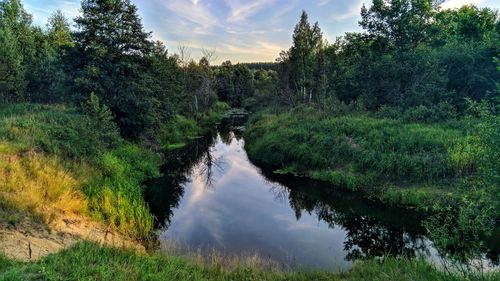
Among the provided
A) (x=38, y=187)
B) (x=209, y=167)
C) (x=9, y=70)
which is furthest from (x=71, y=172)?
(x=9, y=70)

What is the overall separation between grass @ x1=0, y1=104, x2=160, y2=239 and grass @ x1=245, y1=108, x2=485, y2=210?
1091 cm

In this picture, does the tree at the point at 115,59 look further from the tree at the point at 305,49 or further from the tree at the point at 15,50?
the tree at the point at 305,49

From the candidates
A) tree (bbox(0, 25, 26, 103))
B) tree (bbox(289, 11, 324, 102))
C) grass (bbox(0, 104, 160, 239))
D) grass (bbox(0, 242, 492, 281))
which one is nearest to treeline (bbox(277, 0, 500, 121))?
tree (bbox(289, 11, 324, 102))

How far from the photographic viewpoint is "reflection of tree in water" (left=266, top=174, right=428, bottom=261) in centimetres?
1285

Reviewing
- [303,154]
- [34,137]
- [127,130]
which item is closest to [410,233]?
[303,154]

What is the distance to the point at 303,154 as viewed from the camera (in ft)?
82.9

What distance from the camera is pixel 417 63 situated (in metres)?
31.4

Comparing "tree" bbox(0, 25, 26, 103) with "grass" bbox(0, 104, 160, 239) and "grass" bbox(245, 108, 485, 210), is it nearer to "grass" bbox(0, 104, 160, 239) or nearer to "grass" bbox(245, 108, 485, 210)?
"grass" bbox(0, 104, 160, 239)

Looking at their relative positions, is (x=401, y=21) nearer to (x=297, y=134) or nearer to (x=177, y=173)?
(x=297, y=134)

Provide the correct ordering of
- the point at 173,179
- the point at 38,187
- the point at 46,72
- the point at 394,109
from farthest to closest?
1. the point at 46,72
2. the point at 394,109
3. the point at 173,179
4. the point at 38,187

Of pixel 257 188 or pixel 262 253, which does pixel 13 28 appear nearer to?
pixel 257 188

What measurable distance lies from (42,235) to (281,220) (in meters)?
10.3

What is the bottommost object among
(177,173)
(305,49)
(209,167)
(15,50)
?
(209,167)

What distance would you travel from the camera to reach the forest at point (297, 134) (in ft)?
27.5
